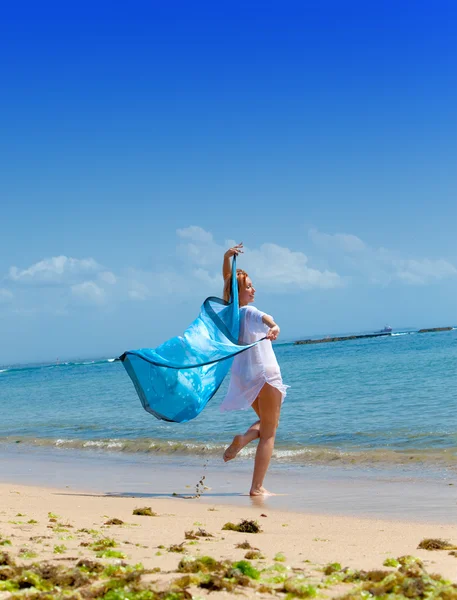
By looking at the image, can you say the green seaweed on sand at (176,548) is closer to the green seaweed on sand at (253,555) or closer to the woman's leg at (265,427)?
the green seaweed on sand at (253,555)

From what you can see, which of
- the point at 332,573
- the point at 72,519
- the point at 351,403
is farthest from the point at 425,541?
the point at 351,403

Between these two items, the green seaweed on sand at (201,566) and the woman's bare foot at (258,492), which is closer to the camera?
the green seaweed on sand at (201,566)

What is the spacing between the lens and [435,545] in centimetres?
480

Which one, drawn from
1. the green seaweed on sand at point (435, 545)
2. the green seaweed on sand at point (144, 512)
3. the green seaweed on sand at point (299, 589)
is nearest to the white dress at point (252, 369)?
the green seaweed on sand at point (144, 512)

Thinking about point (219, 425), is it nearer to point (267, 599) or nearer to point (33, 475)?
point (33, 475)

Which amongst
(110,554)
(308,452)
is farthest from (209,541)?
(308,452)

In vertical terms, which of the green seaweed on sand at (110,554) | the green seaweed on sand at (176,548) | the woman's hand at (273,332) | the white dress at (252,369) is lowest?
the green seaweed on sand at (176,548)

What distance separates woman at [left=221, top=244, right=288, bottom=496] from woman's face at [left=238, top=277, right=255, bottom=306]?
10mm

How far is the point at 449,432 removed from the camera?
1138 centimetres

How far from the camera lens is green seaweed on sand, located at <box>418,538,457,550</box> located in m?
4.79

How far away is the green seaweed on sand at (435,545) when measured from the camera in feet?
15.7

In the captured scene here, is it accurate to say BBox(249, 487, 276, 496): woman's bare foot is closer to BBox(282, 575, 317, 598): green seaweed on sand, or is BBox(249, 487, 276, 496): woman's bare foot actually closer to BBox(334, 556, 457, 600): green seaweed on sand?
BBox(334, 556, 457, 600): green seaweed on sand

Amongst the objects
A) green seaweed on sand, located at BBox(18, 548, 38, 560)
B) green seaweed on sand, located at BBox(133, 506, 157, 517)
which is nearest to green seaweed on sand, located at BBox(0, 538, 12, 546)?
green seaweed on sand, located at BBox(18, 548, 38, 560)

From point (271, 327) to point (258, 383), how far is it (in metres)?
0.57
